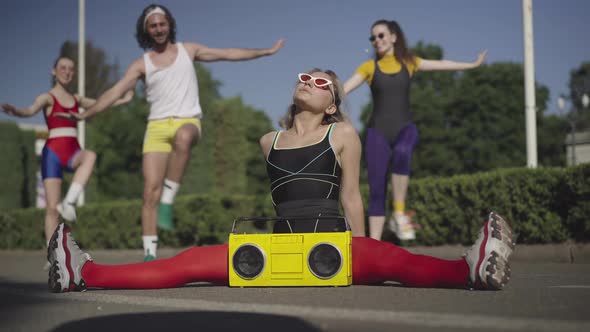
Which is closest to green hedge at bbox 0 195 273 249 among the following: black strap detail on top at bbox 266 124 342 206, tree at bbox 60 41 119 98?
black strap detail on top at bbox 266 124 342 206

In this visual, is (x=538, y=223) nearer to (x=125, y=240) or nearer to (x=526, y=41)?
(x=526, y=41)

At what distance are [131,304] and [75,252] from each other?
0.72 metres

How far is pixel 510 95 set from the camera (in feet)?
161

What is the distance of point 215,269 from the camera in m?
4.30

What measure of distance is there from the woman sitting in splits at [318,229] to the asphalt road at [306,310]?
0.10 m

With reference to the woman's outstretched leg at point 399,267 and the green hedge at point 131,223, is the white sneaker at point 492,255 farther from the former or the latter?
the green hedge at point 131,223

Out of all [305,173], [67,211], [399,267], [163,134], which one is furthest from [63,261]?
[67,211]

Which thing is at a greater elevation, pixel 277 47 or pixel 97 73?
pixel 97 73

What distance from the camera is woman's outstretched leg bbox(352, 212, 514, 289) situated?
144 inches

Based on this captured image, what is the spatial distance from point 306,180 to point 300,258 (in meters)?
0.97

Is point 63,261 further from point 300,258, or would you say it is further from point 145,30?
point 145,30

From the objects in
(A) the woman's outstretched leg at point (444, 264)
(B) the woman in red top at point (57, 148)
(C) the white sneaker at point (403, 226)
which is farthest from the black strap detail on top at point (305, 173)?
(B) the woman in red top at point (57, 148)

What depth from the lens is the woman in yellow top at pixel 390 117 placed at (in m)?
7.70

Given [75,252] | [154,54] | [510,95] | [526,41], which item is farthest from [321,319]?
[510,95]
